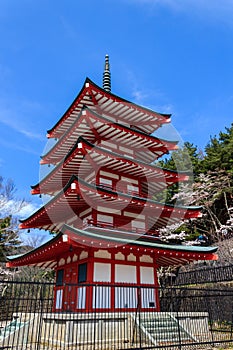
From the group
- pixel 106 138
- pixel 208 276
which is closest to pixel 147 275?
pixel 106 138

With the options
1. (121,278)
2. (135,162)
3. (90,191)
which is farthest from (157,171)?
(121,278)

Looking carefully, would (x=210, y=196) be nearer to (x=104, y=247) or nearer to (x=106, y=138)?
(x=106, y=138)

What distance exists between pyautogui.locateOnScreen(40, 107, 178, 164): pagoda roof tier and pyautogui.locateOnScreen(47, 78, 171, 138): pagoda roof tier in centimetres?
125

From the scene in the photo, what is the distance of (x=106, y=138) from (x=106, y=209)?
459 cm

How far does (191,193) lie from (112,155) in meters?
19.3

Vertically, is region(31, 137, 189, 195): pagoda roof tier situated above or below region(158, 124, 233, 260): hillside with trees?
below

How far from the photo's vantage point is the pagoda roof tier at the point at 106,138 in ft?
52.4

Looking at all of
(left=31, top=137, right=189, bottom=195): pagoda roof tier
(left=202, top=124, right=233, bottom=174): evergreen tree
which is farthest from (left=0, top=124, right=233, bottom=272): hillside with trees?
(left=31, top=137, right=189, bottom=195): pagoda roof tier

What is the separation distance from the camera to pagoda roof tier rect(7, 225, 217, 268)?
11992 millimetres

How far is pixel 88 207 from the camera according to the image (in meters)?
15.3

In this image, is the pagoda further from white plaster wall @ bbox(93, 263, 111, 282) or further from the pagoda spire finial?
the pagoda spire finial

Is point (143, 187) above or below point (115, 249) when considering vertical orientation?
above

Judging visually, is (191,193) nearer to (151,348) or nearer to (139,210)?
(139,210)

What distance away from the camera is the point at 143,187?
18.4 meters
